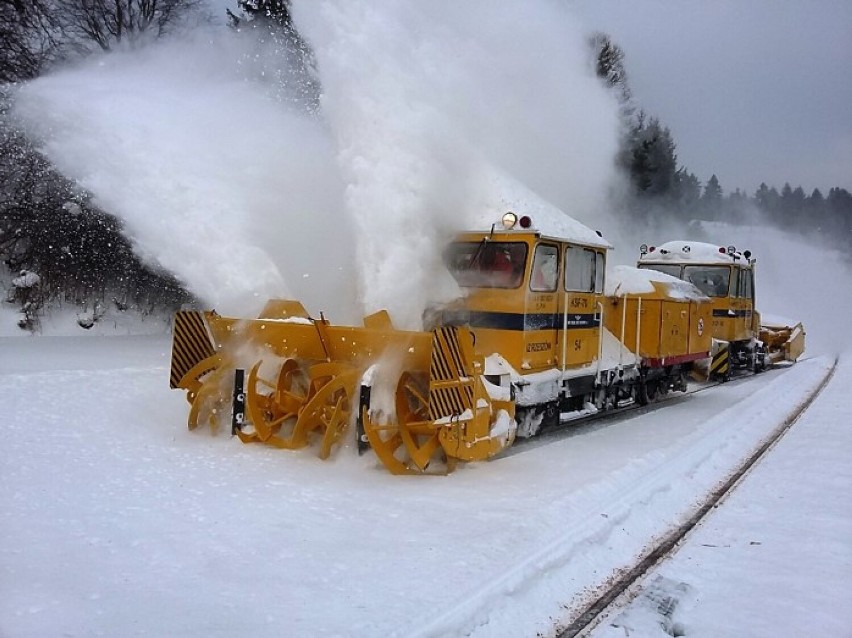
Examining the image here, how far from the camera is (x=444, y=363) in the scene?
6.54m

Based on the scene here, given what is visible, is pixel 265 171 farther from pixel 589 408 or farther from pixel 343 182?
pixel 589 408

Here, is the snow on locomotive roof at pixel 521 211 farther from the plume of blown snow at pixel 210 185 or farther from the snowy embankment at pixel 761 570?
the snowy embankment at pixel 761 570

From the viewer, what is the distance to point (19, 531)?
496 cm

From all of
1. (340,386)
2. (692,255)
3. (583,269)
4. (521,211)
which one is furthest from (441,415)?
(692,255)

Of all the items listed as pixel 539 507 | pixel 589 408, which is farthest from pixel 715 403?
pixel 539 507

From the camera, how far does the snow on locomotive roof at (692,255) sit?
16.8 meters

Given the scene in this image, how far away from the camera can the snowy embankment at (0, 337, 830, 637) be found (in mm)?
3979

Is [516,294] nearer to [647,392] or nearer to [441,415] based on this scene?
[441,415]

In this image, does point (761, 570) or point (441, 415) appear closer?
point (761, 570)

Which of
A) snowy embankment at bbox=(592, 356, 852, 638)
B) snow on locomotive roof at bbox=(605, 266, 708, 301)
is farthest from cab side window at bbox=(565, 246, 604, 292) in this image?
snowy embankment at bbox=(592, 356, 852, 638)

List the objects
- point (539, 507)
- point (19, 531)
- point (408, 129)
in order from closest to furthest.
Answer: point (19, 531) < point (539, 507) < point (408, 129)

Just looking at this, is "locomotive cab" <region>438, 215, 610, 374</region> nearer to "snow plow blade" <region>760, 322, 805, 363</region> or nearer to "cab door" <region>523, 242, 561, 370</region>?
"cab door" <region>523, 242, 561, 370</region>

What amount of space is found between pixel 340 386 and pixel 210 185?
3490 mm

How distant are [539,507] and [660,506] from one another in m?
1.21
